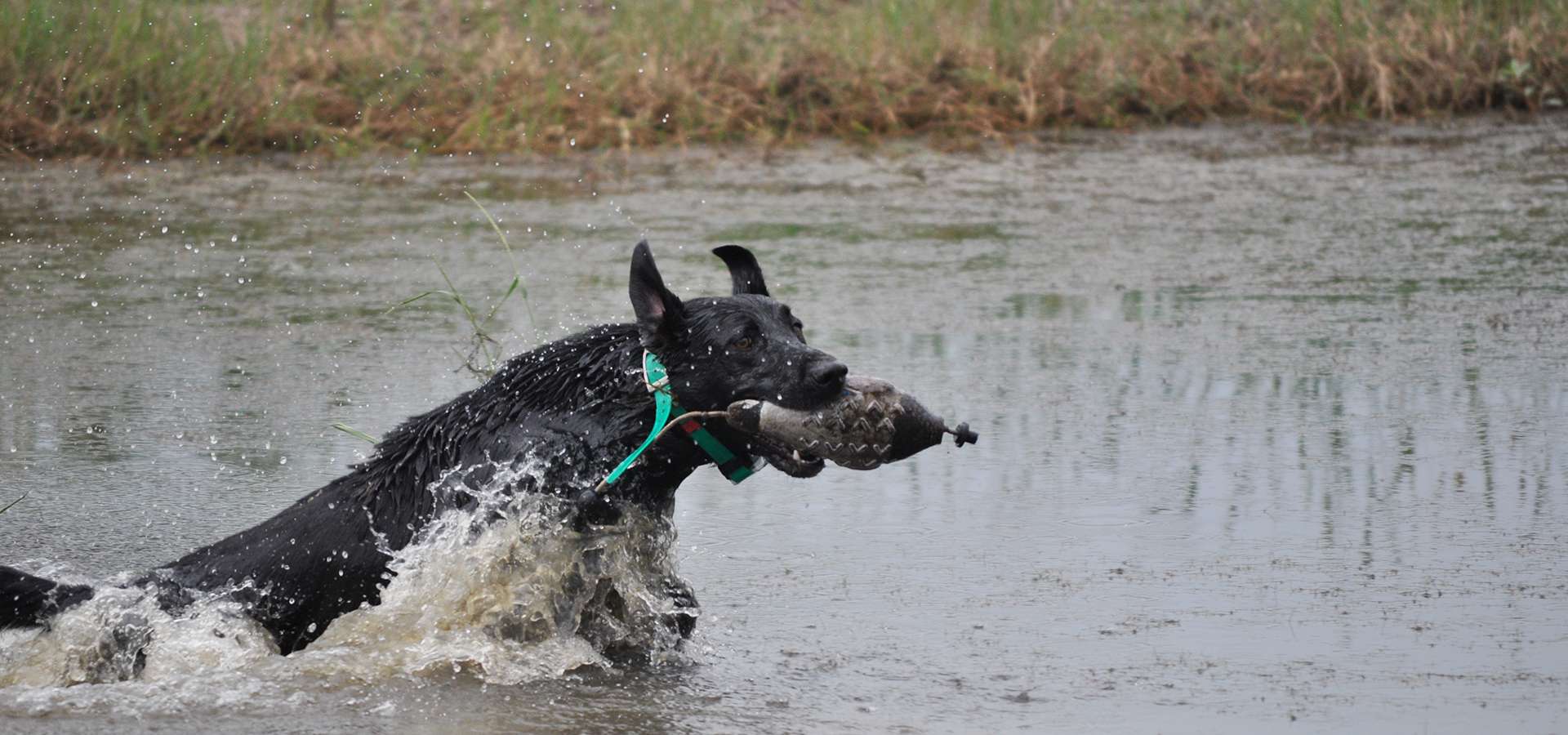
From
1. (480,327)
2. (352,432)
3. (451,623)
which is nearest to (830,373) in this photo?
(451,623)

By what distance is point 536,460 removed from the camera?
15.5 feet

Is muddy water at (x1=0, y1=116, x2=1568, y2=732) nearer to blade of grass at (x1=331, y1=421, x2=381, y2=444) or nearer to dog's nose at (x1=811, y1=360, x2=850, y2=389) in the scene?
blade of grass at (x1=331, y1=421, x2=381, y2=444)

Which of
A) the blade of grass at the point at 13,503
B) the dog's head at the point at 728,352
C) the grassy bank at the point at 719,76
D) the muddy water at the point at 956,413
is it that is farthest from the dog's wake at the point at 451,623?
the grassy bank at the point at 719,76

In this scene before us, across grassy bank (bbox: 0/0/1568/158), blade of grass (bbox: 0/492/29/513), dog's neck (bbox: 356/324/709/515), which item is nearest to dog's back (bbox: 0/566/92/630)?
dog's neck (bbox: 356/324/709/515)

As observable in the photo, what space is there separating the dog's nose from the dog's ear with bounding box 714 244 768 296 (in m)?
0.59

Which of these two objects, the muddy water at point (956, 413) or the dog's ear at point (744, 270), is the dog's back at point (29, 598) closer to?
the muddy water at point (956, 413)

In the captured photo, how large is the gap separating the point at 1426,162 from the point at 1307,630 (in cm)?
715

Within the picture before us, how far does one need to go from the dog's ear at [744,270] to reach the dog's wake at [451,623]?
0.69 metres

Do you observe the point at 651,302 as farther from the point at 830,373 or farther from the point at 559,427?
the point at 830,373

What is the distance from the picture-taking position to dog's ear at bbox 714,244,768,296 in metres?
5.12

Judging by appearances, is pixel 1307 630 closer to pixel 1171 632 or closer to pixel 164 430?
pixel 1171 632

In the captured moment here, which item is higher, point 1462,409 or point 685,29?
point 685,29

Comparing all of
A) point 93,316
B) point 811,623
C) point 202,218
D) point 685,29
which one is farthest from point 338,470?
point 685,29

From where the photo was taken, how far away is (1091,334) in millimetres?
8023
